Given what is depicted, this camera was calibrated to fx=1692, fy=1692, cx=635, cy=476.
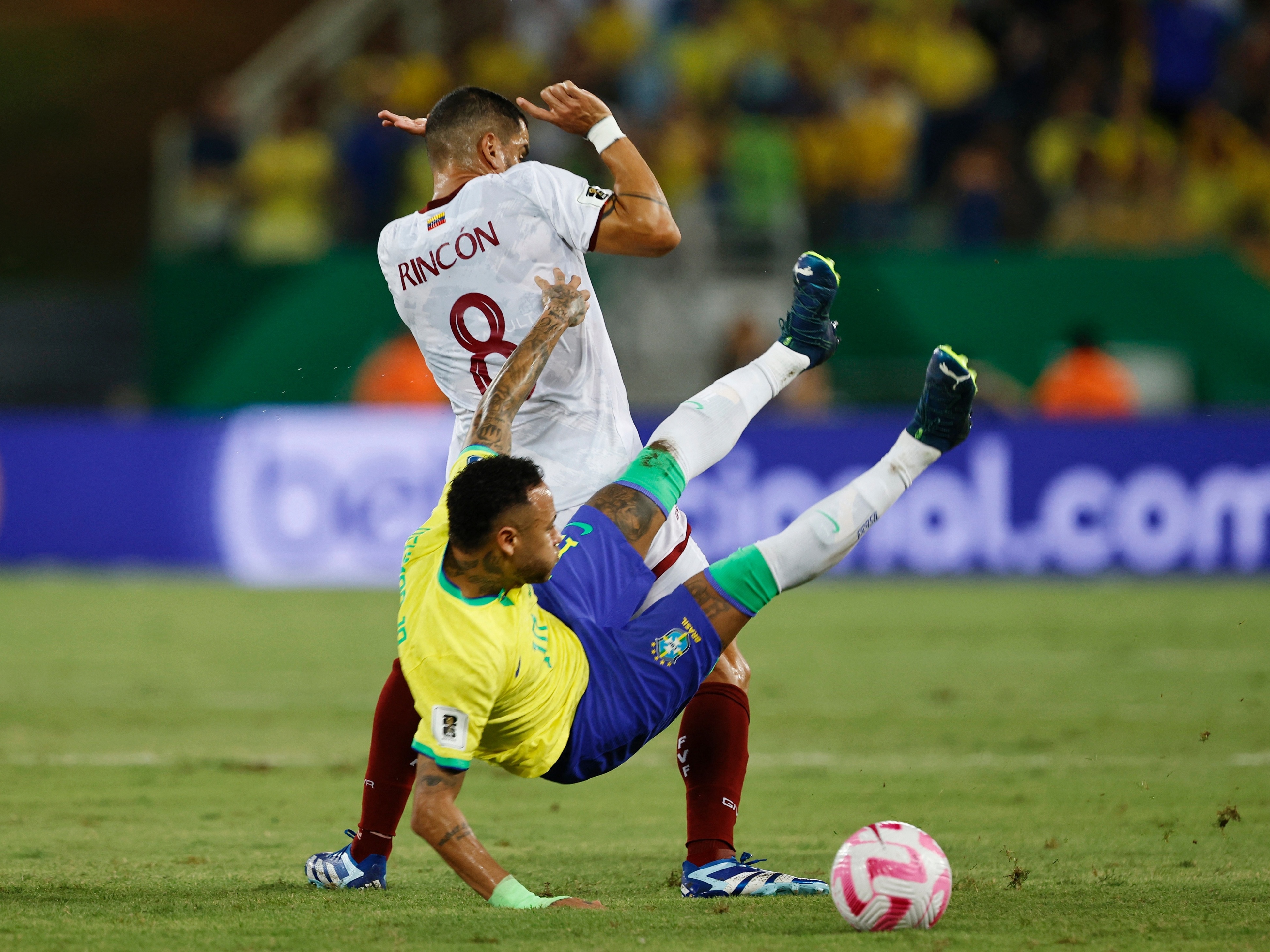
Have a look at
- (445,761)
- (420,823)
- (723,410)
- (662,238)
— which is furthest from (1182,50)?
(420,823)

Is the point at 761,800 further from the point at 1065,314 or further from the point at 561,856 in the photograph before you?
the point at 1065,314

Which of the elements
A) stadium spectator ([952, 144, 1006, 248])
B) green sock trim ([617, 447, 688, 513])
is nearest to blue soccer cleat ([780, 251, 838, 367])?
green sock trim ([617, 447, 688, 513])

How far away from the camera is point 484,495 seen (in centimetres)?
448

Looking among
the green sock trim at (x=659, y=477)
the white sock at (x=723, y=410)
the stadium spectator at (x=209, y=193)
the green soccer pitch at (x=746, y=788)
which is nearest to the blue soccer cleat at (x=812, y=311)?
the white sock at (x=723, y=410)

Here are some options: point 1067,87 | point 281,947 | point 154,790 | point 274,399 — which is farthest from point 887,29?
point 281,947

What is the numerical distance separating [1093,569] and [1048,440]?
3.75ft

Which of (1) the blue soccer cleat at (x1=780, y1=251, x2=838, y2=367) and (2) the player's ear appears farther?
(1) the blue soccer cleat at (x1=780, y1=251, x2=838, y2=367)

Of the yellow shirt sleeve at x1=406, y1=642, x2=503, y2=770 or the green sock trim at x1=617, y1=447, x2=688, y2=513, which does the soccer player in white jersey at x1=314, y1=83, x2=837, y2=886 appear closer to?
the green sock trim at x1=617, y1=447, x2=688, y2=513

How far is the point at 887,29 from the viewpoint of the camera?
1873 cm

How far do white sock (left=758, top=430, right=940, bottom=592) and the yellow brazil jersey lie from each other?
2.11 feet

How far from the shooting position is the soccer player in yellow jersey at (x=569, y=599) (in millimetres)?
4402

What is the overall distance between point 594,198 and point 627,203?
0.47 ft

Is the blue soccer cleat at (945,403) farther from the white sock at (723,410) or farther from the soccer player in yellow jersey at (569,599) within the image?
the white sock at (723,410)

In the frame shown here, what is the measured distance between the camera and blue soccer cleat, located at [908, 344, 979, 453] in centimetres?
523
